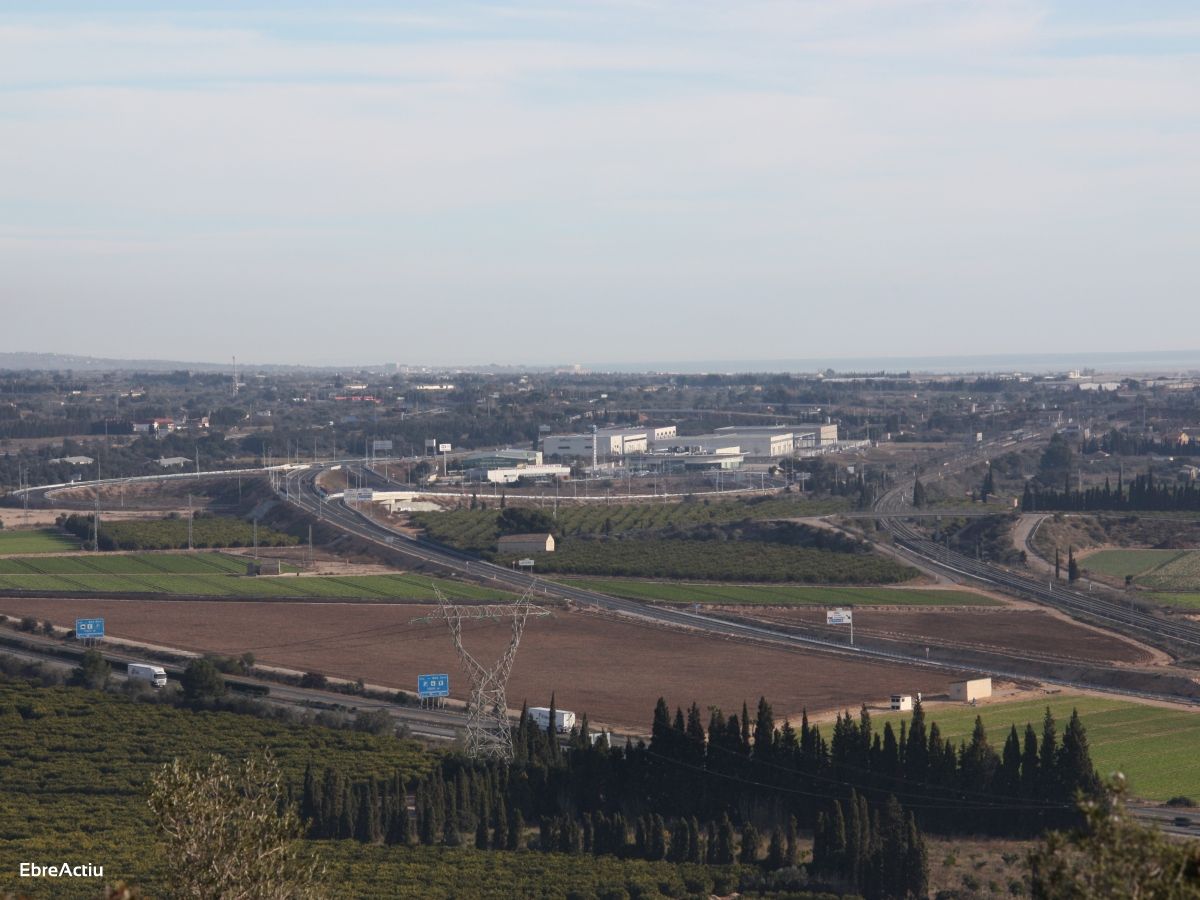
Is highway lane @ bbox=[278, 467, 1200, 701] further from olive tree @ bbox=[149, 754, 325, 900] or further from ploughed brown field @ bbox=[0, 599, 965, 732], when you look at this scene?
olive tree @ bbox=[149, 754, 325, 900]

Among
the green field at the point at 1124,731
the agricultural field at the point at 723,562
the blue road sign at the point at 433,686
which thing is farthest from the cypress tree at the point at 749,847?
the agricultural field at the point at 723,562

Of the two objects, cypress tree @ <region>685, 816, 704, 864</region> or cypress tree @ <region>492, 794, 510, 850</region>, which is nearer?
cypress tree @ <region>685, 816, 704, 864</region>

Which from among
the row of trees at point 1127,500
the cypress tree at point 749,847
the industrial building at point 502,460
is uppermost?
the row of trees at point 1127,500

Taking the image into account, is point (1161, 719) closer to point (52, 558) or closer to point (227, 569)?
point (227, 569)

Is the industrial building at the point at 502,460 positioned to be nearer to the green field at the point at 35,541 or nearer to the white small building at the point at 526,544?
the green field at the point at 35,541

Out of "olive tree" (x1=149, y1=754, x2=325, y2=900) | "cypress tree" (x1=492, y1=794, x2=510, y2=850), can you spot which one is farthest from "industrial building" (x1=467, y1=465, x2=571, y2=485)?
"olive tree" (x1=149, y1=754, x2=325, y2=900)
